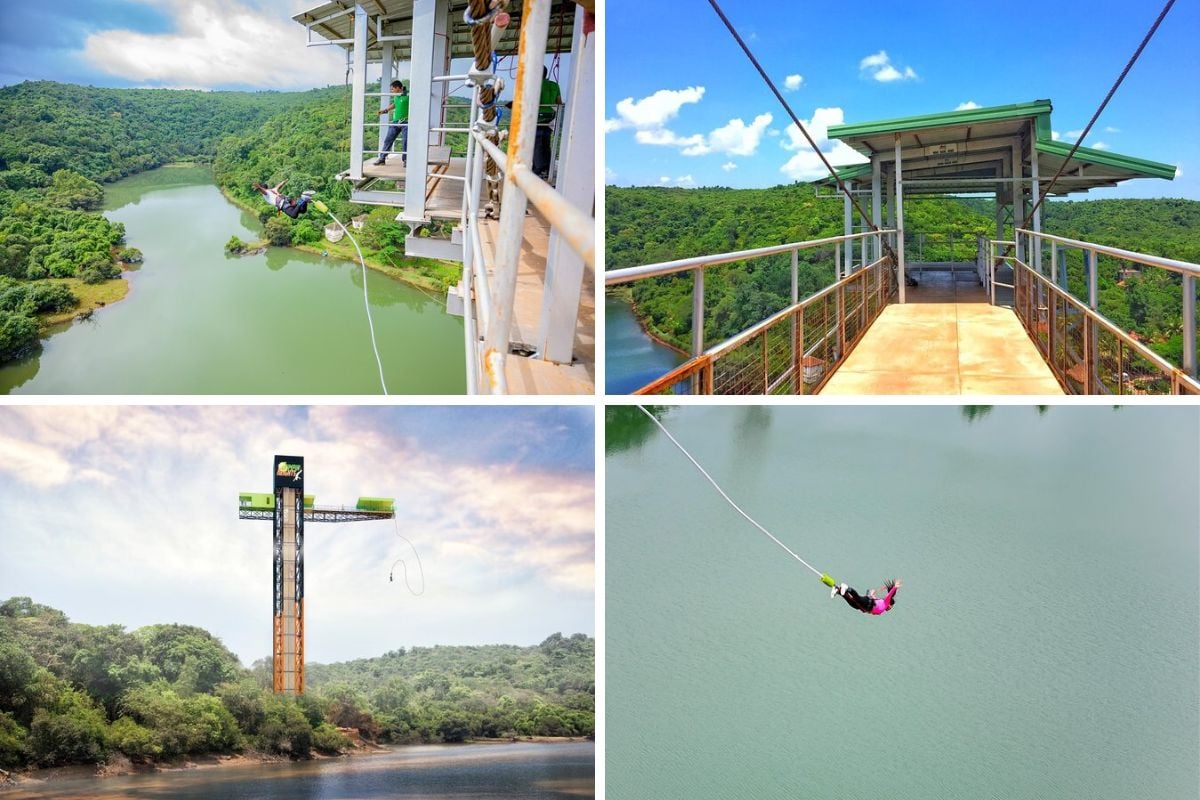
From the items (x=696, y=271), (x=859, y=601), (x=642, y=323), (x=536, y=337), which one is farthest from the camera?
(x=642, y=323)

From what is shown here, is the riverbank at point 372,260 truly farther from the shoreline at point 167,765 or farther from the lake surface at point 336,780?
the lake surface at point 336,780

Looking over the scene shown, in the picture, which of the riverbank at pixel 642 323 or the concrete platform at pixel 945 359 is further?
the riverbank at pixel 642 323

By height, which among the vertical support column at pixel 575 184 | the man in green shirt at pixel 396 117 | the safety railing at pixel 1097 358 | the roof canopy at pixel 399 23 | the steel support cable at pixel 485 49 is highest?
the roof canopy at pixel 399 23

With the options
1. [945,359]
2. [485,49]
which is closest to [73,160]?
[485,49]

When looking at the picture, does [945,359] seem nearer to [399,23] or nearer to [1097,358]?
[1097,358]

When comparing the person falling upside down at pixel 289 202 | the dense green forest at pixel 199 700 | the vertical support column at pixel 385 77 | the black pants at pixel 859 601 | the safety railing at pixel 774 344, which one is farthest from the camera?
→ the dense green forest at pixel 199 700

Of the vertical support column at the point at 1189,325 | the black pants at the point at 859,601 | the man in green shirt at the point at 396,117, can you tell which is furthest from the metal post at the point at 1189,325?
the man in green shirt at the point at 396,117

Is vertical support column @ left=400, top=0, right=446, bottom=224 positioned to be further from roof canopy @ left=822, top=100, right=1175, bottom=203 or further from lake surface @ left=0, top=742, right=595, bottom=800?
lake surface @ left=0, top=742, right=595, bottom=800
